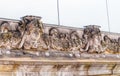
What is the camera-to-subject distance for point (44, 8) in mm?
7164

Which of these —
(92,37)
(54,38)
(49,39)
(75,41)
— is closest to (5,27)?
(49,39)

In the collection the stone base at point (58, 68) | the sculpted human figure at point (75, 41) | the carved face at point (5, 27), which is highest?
the carved face at point (5, 27)

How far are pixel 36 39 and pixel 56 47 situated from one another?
475 mm

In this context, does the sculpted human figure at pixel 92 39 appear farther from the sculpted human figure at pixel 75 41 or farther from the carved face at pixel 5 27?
the carved face at pixel 5 27

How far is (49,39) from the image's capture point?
6.73m

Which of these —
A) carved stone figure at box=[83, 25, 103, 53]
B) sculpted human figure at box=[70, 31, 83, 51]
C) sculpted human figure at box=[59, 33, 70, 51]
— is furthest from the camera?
carved stone figure at box=[83, 25, 103, 53]

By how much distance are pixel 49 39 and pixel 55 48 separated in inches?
8.0

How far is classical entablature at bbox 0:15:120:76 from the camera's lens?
6.21 meters

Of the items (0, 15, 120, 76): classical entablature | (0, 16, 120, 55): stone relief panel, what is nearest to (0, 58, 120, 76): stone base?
(0, 15, 120, 76): classical entablature

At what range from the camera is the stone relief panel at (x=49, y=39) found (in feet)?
20.5

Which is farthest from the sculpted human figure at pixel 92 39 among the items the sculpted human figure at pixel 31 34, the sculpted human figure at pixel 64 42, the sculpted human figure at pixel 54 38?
the sculpted human figure at pixel 31 34

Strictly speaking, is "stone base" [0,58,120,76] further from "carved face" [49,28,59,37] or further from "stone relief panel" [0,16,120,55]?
"carved face" [49,28,59,37]

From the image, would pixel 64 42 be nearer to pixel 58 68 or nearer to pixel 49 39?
pixel 49 39

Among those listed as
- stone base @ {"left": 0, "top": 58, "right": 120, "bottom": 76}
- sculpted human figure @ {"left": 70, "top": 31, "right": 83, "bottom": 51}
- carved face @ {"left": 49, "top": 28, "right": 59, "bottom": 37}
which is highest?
carved face @ {"left": 49, "top": 28, "right": 59, "bottom": 37}
